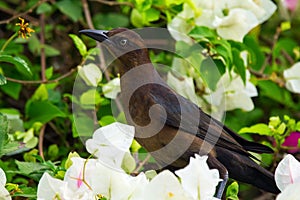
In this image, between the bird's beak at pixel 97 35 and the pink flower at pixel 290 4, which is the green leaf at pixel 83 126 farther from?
the pink flower at pixel 290 4

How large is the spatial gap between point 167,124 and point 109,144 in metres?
0.33

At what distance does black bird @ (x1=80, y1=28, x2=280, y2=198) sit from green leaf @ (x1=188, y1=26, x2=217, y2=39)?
0.80 feet

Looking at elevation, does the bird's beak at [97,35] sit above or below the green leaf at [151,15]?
above

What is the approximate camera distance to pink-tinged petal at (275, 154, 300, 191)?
1.26 m

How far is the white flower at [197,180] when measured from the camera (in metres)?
1.13

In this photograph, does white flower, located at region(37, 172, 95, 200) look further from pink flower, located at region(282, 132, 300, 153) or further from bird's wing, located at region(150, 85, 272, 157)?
pink flower, located at region(282, 132, 300, 153)

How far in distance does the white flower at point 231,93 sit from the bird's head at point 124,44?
358 mm

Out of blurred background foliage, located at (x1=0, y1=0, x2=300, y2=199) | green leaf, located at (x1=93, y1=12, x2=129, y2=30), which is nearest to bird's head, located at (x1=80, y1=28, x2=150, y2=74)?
blurred background foliage, located at (x1=0, y1=0, x2=300, y2=199)

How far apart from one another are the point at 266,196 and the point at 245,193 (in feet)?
0.55

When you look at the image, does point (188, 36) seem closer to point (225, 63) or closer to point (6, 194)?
point (225, 63)

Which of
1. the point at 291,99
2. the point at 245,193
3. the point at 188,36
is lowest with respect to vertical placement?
the point at 245,193

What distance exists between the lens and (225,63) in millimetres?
1944

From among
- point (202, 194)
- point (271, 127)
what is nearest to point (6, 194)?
point (202, 194)

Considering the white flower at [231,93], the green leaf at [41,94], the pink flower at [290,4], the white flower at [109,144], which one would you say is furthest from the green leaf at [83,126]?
the pink flower at [290,4]
